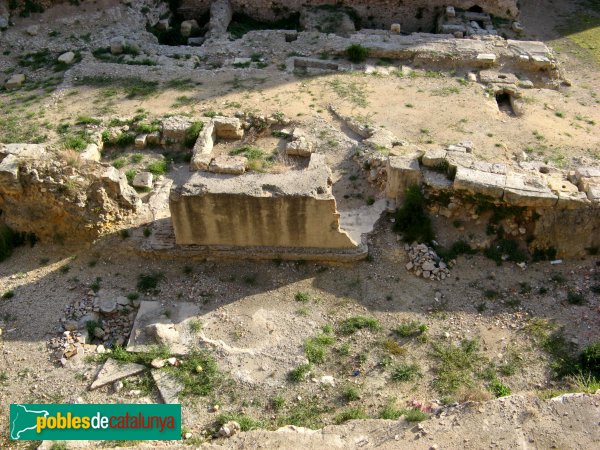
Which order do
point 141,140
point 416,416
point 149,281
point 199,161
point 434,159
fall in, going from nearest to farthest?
1. point 416,416
2. point 149,281
3. point 434,159
4. point 199,161
5. point 141,140

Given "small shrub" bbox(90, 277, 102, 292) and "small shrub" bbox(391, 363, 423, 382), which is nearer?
"small shrub" bbox(391, 363, 423, 382)

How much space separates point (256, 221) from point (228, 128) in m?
4.82

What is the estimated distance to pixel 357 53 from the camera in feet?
59.2

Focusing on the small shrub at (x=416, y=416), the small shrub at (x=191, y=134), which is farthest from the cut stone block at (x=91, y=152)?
the small shrub at (x=416, y=416)

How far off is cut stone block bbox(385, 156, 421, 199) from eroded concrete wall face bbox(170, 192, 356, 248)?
5.95 feet

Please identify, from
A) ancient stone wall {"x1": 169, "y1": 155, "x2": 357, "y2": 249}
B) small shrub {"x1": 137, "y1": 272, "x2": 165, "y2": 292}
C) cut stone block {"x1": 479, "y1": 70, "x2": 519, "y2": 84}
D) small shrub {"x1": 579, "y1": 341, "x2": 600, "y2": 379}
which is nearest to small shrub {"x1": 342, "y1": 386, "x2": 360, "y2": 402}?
ancient stone wall {"x1": 169, "y1": 155, "x2": 357, "y2": 249}

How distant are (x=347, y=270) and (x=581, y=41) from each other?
53.2 ft

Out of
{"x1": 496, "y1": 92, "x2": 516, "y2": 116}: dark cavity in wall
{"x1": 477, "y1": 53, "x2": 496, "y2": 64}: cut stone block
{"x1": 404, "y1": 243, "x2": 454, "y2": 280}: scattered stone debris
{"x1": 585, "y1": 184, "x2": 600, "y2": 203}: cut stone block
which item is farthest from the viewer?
{"x1": 477, "y1": 53, "x2": 496, "y2": 64}: cut stone block

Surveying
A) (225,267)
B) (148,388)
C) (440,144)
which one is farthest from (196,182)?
(440,144)

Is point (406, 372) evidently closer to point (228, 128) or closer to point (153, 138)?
point (228, 128)

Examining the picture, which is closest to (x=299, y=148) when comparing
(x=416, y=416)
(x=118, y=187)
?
(x=118, y=187)

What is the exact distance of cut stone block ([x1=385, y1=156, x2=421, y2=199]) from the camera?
37.5 ft

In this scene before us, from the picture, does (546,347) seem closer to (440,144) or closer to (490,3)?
(440,144)

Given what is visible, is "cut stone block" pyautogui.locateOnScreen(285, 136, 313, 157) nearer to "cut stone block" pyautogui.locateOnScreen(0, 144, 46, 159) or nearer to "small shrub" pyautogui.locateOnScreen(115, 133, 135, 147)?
"small shrub" pyautogui.locateOnScreen(115, 133, 135, 147)
